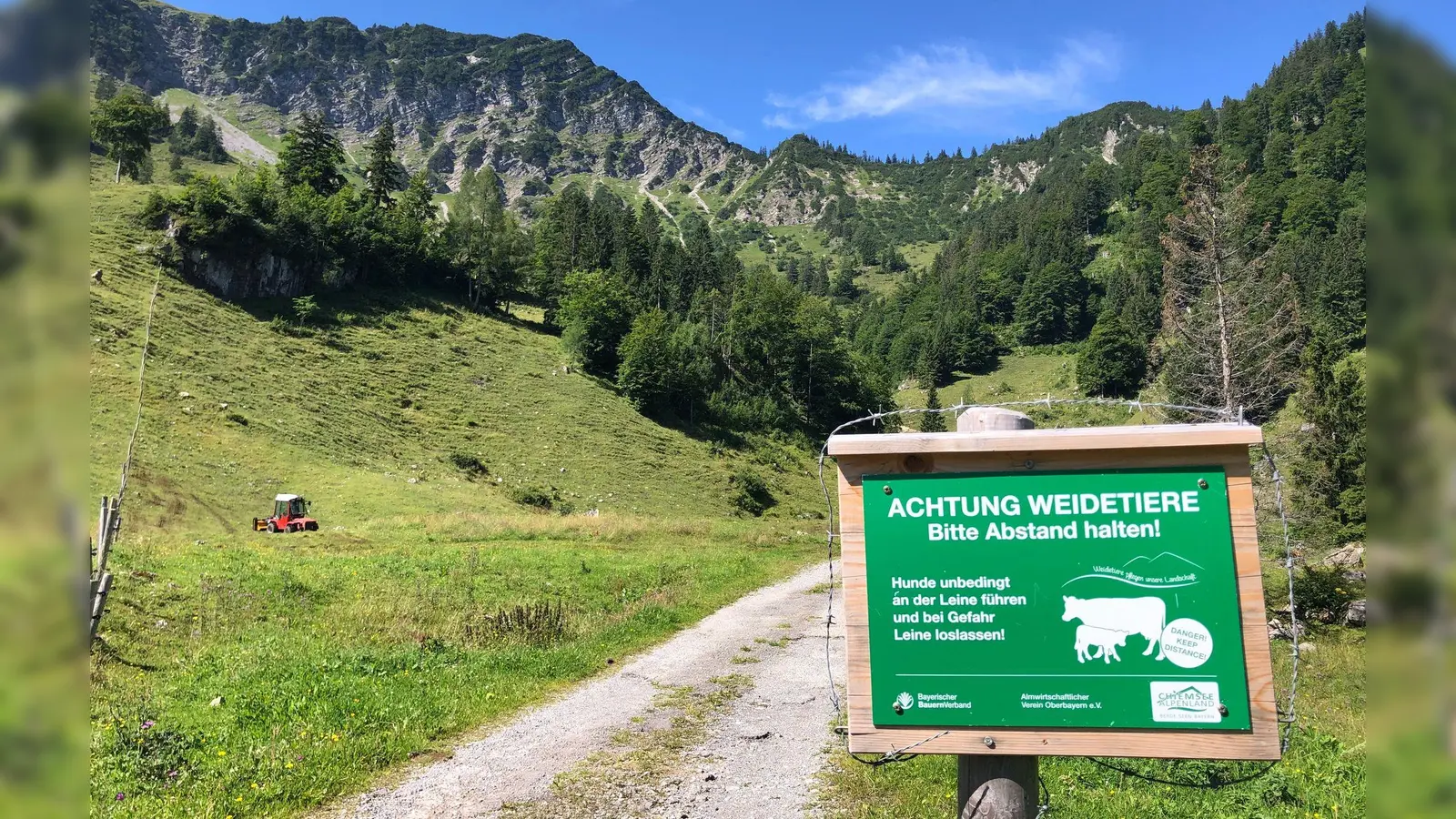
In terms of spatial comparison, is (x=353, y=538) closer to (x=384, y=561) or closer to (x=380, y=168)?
(x=384, y=561)

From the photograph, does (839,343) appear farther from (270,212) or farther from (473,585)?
(473,585)

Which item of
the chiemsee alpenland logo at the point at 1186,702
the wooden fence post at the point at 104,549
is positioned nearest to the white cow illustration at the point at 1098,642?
the chiemsee alpenland logo at the point at 1186,702

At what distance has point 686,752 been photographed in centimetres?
876

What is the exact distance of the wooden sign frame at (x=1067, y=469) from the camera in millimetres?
3609

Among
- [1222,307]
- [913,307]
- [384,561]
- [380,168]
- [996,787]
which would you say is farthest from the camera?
[913,307]

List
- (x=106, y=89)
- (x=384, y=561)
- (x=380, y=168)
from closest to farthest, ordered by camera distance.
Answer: (x=384, y=561), (x=380, y=168), (x=106, y=89)

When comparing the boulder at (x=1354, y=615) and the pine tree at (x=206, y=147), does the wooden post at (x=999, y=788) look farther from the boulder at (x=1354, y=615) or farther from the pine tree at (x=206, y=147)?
the pine tree at (x=206, y=147)

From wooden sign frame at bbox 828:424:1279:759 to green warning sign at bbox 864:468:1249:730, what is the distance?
0.05 meters

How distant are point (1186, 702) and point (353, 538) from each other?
2825 centimetres

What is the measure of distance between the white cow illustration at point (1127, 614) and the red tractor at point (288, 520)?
31.4m

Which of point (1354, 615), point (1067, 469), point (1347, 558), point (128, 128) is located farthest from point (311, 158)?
point (1067, 469)

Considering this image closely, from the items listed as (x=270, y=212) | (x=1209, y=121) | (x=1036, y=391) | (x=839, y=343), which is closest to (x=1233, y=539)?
(x=270, y=212)
